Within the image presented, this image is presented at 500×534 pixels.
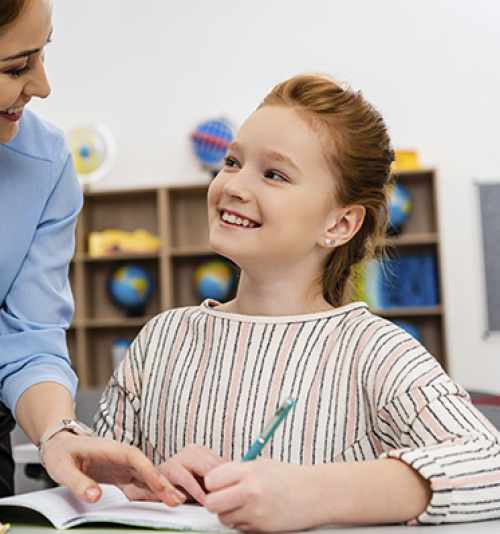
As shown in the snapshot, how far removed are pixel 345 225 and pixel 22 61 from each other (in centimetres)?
51

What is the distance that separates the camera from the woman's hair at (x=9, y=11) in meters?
0.87

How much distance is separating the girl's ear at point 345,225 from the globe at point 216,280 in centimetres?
317

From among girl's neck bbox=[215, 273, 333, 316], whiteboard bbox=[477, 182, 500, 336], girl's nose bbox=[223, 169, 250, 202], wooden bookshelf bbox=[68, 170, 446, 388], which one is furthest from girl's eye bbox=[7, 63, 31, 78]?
whiteboard bbox=[477, 182, 500, 336]

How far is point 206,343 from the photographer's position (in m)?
1.00

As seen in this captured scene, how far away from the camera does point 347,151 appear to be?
1.02 meters

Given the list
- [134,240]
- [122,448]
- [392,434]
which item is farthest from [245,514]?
[134,240]

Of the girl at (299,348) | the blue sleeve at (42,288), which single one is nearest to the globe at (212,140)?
the blue sleeve at (42,288)

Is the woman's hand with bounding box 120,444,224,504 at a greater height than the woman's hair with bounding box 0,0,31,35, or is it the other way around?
the woman's hair with bounding box 0,0,31,35

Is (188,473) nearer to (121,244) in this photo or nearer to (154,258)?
(121,244)

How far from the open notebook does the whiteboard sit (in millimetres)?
3903

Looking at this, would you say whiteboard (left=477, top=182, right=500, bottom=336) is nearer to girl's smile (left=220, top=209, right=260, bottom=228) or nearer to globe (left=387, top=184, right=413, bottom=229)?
globe (left=387, top=184, right=413, bottom=229)

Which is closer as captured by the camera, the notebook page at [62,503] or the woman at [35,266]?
the notebook page at [62,503]

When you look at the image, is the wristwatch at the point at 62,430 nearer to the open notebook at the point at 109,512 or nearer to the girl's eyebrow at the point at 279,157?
the open notebook at the point at 109,512

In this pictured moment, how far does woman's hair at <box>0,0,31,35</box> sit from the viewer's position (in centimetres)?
87
